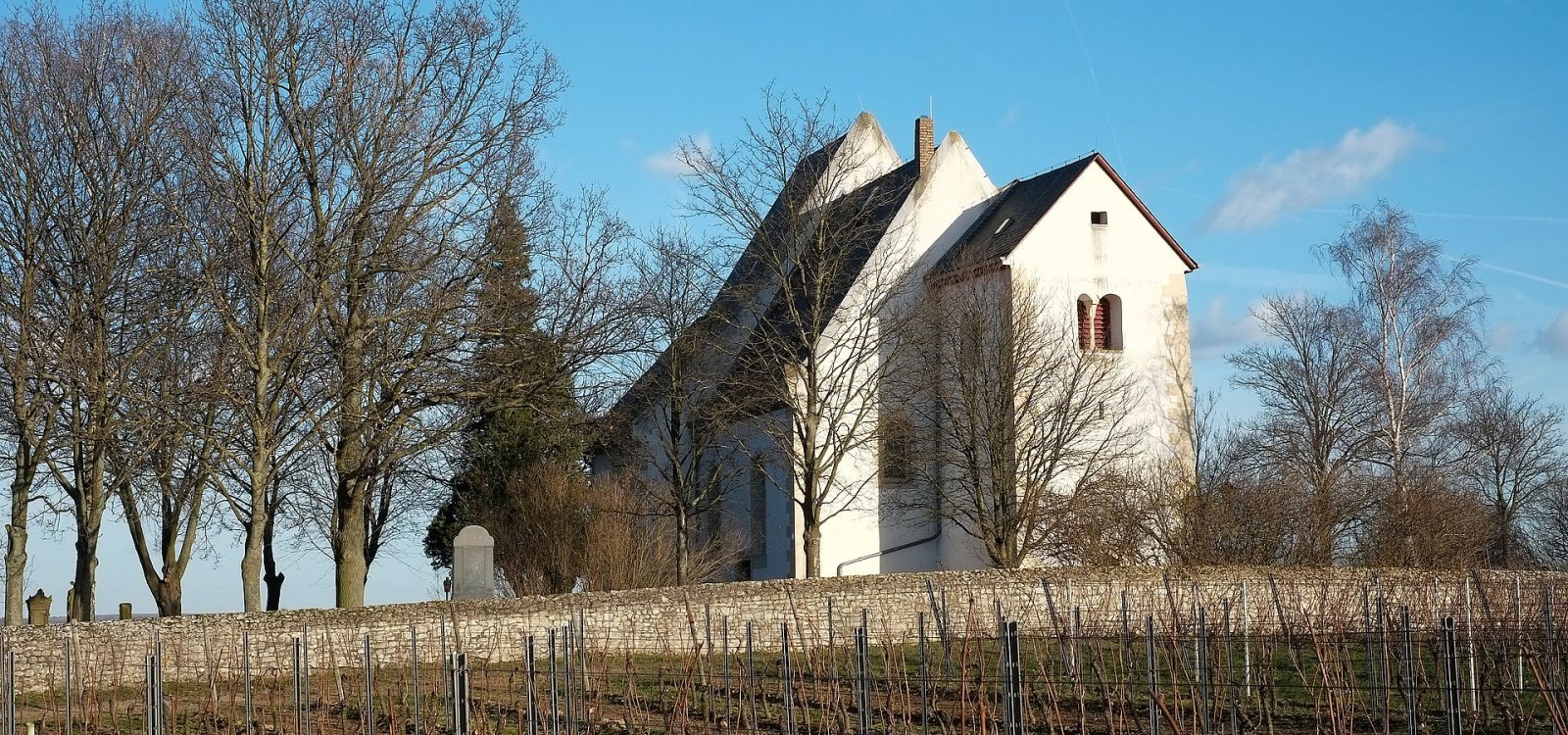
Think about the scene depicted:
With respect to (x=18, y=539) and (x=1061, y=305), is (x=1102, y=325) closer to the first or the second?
(x=1061, y=305)

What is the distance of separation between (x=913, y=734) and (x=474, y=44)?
1543 centimetres

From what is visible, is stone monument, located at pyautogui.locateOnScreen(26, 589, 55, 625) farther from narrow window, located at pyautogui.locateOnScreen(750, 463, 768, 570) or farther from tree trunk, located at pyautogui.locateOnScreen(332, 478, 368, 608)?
narrow window, located at pyautogui.locateOnScreen(750, 463, 768, 570)

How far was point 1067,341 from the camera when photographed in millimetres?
31109

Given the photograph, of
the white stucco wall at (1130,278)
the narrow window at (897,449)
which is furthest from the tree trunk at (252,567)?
the white stucco wall at (1130,278)

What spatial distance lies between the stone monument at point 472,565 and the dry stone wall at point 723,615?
320cm

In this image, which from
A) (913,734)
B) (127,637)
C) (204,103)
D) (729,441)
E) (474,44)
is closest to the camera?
(913,734)

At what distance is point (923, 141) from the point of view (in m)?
34.8

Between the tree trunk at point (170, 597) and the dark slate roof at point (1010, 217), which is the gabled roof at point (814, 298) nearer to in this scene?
the dark slate roof at point (1010, 217)

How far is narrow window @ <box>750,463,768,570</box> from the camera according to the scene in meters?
34.8

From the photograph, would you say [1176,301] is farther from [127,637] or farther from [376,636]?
[127,637]

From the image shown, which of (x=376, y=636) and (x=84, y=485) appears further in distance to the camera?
(x=84, y=485)

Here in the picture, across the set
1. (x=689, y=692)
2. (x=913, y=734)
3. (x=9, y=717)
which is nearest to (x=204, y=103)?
(x=9, y=717)

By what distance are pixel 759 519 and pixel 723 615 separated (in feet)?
43.3

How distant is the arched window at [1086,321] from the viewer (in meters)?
31.9
